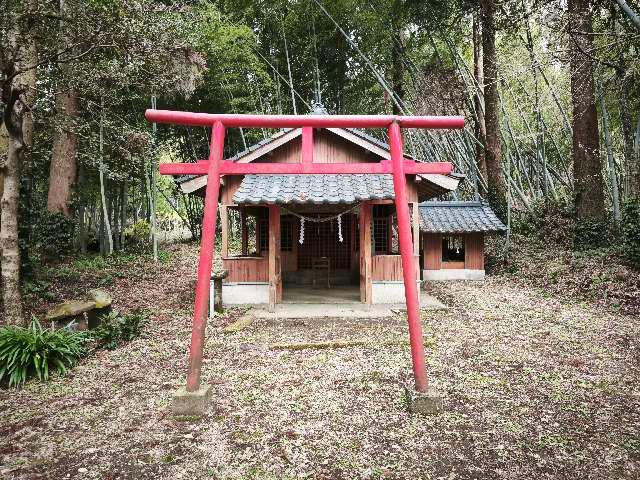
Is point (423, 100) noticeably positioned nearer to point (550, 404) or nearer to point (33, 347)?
point (550, 404)

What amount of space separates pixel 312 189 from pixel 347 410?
5.43m

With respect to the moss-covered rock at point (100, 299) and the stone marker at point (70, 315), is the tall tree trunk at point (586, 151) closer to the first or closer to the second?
the moss-covered rock at point (100, 299)

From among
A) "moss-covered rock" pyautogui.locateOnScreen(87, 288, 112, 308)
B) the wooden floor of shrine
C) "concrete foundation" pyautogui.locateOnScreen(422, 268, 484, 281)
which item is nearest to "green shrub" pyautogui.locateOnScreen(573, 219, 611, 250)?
"concrete foundation" pyautogui.locateOnScreen(422, 268, 484, 281)

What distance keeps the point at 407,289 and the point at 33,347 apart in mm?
4692

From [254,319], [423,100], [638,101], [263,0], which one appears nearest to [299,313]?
[254,319]

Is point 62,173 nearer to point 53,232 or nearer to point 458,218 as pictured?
point 53,232

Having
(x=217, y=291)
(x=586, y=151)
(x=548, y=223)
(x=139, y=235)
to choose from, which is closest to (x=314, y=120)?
(x=217, y=291)

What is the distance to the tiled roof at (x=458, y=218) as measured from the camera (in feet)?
41.2

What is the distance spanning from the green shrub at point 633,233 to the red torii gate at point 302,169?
703 cm

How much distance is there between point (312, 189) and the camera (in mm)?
8617

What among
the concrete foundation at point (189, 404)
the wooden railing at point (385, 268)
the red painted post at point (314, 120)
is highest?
the red painted post at point (314, 120)

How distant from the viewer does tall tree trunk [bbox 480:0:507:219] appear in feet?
40.5

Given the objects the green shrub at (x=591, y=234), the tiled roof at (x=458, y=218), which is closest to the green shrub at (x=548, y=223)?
the green shrub at (x=591, y=234)

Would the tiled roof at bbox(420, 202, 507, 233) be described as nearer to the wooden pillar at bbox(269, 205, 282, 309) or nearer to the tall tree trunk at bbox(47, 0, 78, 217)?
the wooden pillar at bbox(269, 205, 282, 309)
